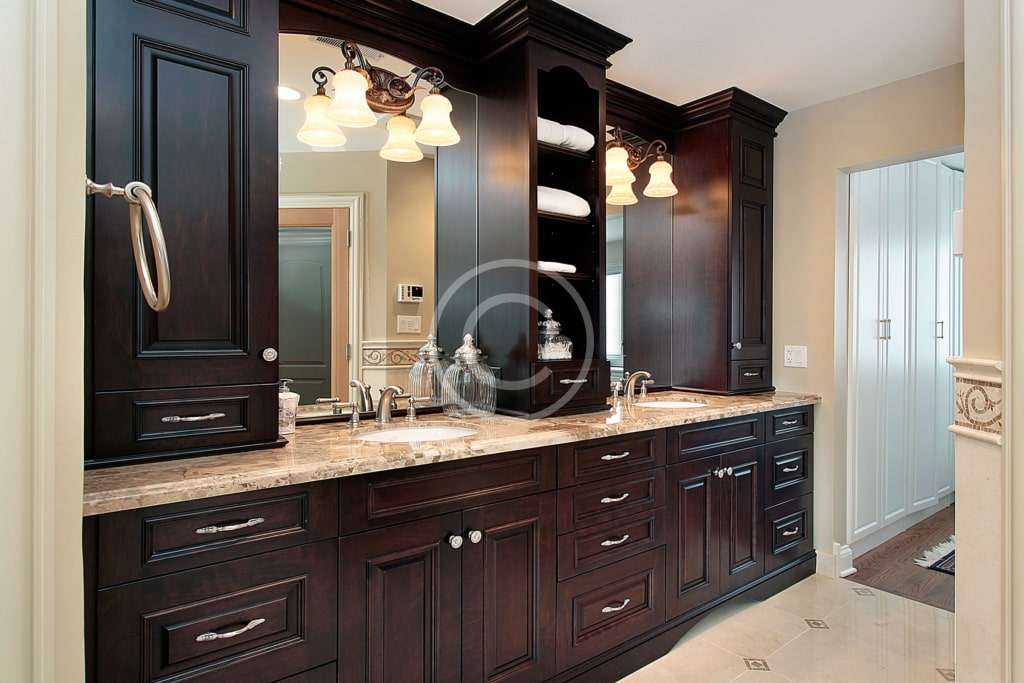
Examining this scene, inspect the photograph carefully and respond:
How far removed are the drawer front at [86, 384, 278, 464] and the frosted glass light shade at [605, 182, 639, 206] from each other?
1.90 meters

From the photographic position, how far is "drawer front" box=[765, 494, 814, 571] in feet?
9.03

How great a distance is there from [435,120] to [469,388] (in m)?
1.00

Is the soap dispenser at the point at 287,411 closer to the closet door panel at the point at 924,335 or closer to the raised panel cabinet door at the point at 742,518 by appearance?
the raised panel cabinet door at the point at 742,518

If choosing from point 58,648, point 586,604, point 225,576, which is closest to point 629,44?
point 586,604

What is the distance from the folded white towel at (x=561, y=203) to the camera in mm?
Result: 2234

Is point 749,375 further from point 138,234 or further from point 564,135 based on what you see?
point 138,234

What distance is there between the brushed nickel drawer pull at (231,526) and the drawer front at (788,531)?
2322mm

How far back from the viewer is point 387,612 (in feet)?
4.95

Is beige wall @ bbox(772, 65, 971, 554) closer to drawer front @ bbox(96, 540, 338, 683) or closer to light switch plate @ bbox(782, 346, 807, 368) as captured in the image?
light switch plate @ bbox(782, 346, 807, 368)

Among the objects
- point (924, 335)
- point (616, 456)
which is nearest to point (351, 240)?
point (616, 456)

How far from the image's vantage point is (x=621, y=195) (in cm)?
286

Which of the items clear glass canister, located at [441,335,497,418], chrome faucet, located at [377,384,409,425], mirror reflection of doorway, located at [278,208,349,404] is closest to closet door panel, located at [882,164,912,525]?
clear glass canister, located at [441,335,497,418]

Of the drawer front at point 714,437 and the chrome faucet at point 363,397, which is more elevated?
the chrome faucet at point 363,397

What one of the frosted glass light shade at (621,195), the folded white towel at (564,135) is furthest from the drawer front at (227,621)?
the frosted glass light shade at (621,195)
